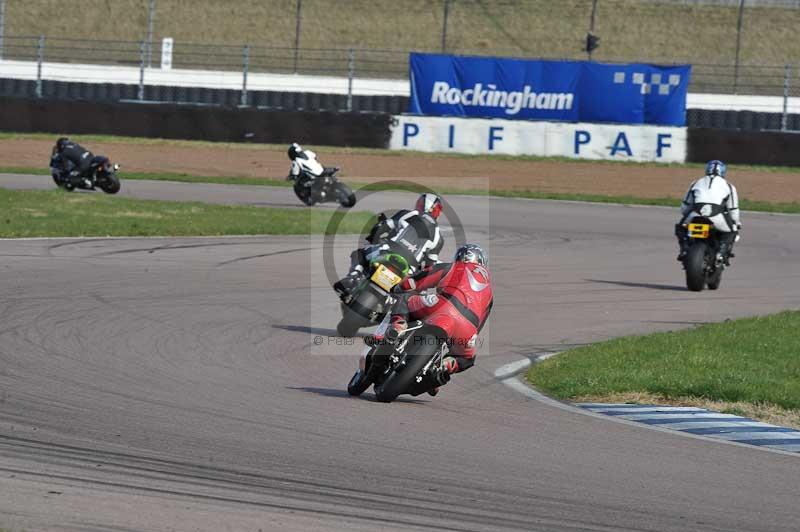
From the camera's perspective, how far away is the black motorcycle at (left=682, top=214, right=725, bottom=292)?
54.0 feet

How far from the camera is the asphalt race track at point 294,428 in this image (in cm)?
617

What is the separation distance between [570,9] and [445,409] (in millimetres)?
39724

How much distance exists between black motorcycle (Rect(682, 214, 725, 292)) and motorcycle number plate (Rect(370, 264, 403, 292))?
7.44m

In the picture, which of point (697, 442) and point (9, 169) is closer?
point (697, 442)

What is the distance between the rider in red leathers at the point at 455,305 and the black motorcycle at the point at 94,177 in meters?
17.0

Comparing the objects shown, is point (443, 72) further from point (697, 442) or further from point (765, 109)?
point (697, 442)

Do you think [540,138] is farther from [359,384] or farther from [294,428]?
[294,428]

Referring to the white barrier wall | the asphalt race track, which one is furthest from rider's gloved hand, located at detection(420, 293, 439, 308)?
the white barrier wall

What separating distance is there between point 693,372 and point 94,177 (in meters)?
17.1

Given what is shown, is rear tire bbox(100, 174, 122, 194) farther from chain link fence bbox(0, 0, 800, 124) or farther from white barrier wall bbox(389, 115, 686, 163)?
chain link fence bbox(0, 0, 800, 124)

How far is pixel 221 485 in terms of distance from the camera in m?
6.47

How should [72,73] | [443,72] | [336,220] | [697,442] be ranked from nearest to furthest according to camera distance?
1. [697,442]
2. [336,220]
3. [443,72]
4. [72,73]

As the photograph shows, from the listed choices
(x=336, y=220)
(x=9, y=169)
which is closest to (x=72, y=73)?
(x=9, y=169)

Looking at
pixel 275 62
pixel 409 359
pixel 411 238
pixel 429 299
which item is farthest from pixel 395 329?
pixel 275 62
